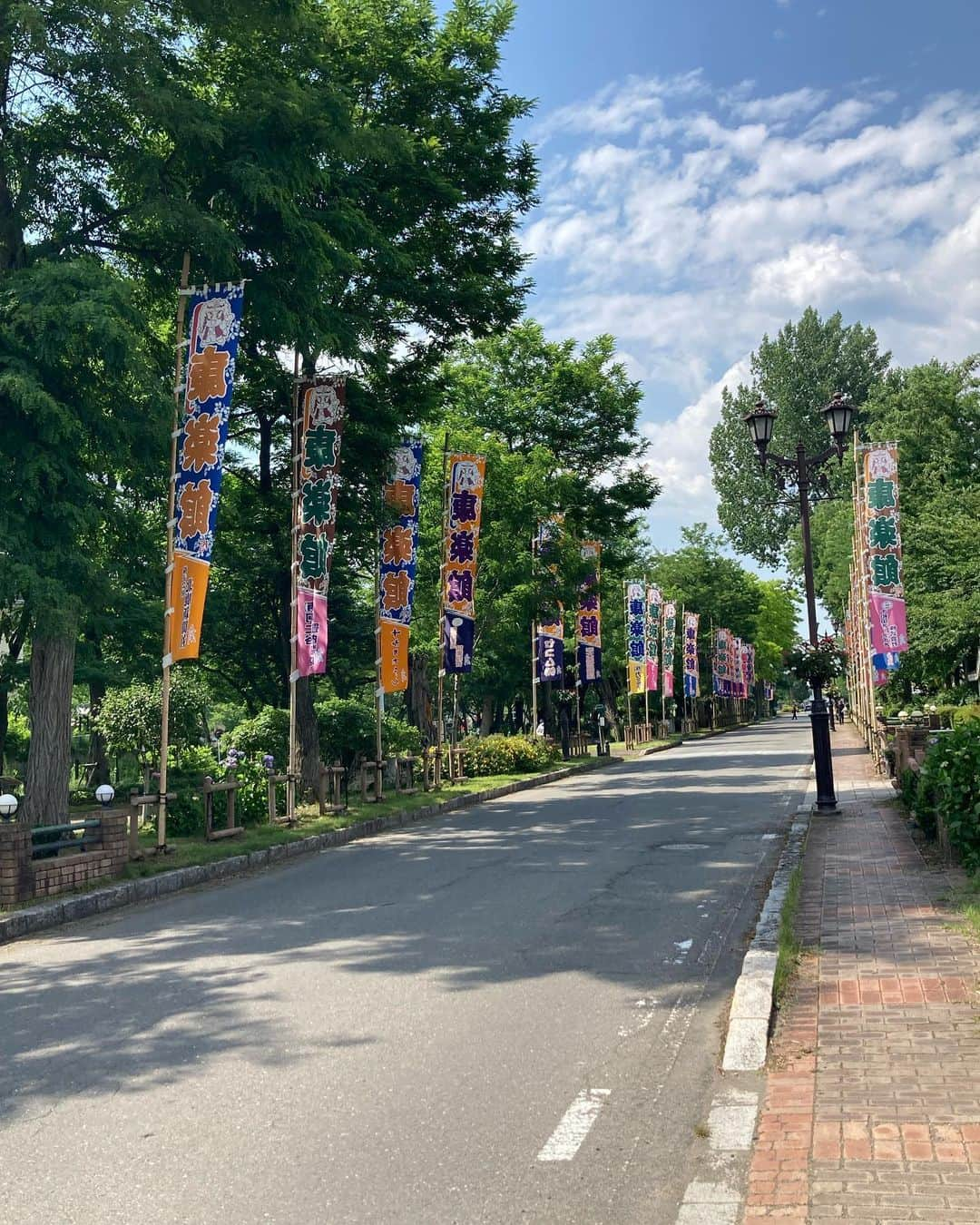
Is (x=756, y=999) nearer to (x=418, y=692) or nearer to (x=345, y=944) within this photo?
(x=345, y=944)

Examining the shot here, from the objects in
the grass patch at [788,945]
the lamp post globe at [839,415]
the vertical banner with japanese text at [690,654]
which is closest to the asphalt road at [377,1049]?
the grass patch at [788,945]

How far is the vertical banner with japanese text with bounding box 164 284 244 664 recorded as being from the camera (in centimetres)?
1461

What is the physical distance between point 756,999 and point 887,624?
2028 centimetres

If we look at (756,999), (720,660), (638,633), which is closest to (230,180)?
(756,999)

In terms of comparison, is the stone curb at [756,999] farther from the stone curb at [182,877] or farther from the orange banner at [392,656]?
the orange banner at [392,656]

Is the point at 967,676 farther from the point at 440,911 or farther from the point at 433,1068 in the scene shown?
the point at 433,1068

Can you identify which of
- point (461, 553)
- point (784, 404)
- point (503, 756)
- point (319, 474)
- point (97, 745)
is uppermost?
point (784, 404)

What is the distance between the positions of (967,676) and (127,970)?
48696 millimetres

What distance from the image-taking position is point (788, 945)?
780cm

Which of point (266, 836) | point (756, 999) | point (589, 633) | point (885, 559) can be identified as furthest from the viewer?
point (589, 633)

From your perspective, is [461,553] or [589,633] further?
[589,633]

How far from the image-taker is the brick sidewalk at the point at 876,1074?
394cm

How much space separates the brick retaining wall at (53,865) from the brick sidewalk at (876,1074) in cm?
711

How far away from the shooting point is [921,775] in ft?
42.4
